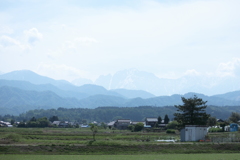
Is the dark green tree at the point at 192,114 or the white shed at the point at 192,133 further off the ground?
the dark green tree at the point at 192,114

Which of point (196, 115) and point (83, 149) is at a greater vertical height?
point (196, 115)

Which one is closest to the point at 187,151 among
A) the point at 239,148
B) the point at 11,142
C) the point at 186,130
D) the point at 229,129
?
the point at 239,148

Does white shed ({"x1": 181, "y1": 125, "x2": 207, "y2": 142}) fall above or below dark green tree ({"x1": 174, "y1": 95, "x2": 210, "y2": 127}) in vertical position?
below

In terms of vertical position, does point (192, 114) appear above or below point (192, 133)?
above

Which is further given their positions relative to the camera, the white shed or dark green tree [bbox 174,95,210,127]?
dark green tree [bbox 174,95,210,127]

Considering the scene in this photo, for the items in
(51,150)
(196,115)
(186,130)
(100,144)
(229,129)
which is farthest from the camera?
(229,129)

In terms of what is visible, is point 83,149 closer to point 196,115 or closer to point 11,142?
point 11,142

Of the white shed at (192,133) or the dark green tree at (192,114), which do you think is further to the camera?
the dark green tree at (192,114)

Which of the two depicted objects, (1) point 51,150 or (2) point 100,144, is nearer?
(1) point 51,150

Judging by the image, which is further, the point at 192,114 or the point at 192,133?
the point at 192,114

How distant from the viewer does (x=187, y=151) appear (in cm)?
3834

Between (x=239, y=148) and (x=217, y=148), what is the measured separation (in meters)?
2.74
